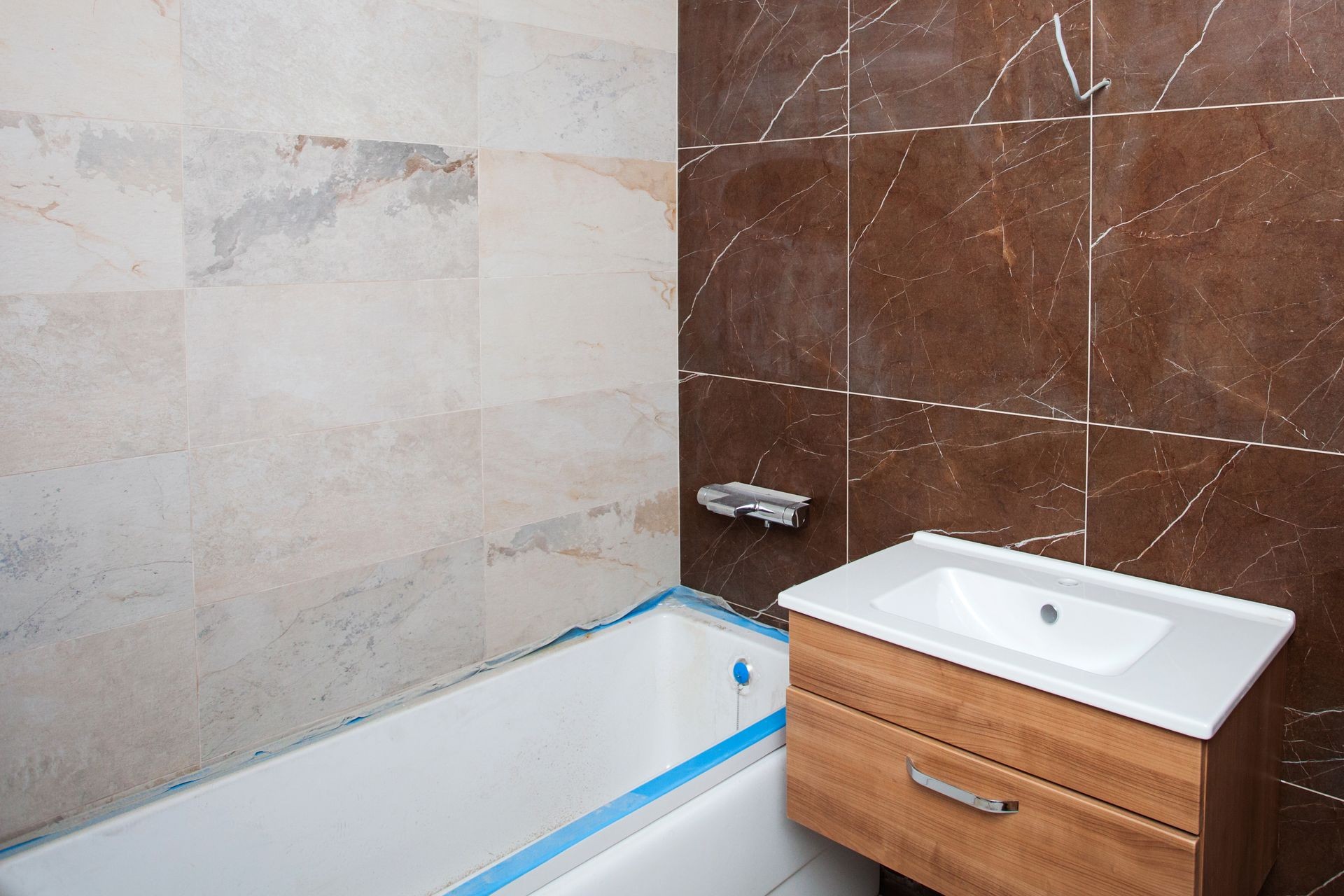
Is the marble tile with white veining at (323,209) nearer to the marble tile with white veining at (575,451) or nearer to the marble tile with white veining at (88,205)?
the marble tile with white veining at (88,205)

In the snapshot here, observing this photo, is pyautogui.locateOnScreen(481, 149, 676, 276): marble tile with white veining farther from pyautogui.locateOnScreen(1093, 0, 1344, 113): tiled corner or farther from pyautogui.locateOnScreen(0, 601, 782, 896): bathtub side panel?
pyautogui.locateOnScreen(1093, 0, 1344, 113): tiled corner

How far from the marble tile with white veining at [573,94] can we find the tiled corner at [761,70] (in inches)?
2.9

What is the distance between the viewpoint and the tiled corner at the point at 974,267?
1765mm

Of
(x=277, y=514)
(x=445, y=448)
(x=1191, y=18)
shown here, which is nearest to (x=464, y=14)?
(x=445, y=448)

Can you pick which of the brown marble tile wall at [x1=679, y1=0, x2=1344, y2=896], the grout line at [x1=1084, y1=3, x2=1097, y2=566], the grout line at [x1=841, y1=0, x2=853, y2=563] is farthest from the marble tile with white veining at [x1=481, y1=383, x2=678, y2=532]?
the grout line at [x1=1084, y1=3, x2=1097, y2=566]

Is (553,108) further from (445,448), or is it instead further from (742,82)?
(445,448)

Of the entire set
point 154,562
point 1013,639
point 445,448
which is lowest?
point 1013,639

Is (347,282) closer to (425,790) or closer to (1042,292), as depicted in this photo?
(425,790)

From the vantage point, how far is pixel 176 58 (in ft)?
5.32

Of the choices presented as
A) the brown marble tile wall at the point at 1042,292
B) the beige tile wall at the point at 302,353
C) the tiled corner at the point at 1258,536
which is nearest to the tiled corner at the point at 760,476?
the brown marble tile wall at the point at 1042,292

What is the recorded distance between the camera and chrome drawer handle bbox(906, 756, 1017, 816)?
4.63 ft

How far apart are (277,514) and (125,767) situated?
1.61 feet

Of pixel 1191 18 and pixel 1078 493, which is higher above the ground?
pixel 1191 18

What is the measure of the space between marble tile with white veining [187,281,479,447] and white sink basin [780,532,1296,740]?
34.0 inches
